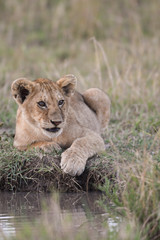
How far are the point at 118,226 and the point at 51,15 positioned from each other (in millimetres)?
11273

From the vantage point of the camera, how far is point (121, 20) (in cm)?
1297

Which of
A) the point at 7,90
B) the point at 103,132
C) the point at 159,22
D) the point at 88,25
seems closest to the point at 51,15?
the point at 88,25

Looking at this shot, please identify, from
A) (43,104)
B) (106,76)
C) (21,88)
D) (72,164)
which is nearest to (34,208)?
(72,164)

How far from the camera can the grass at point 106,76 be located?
154 inches

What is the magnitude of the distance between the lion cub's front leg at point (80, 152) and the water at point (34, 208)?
25cm

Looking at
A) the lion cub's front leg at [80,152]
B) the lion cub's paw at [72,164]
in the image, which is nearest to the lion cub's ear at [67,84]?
the lion cub's front leg at [80,152]

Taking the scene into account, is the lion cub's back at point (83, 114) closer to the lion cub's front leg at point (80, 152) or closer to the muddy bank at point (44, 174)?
the lion cub's front leg at point (80, 152)

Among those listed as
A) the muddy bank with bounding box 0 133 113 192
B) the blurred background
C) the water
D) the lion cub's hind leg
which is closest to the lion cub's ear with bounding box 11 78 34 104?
the muddy bank with bounding box 0 133 113 192

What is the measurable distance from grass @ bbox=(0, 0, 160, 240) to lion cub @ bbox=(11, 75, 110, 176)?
0.55 feet

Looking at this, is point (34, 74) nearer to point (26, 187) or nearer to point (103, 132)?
point (103, 132)

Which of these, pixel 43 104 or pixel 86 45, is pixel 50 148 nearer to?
pixel 43 104

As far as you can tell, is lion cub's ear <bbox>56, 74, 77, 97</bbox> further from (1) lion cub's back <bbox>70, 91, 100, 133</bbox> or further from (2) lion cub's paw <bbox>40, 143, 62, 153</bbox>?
(2) lion cub's paw <bbox>40, 143, 62, 153</bbox>

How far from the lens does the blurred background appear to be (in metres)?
8.44

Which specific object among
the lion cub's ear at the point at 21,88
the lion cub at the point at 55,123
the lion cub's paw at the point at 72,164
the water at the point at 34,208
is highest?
the lion cub's ear at the point at 21,88
